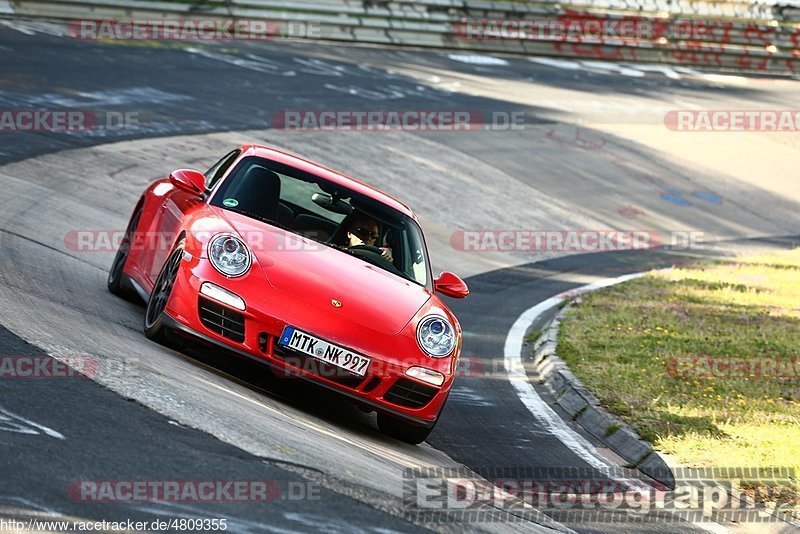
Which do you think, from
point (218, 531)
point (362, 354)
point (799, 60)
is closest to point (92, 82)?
point (362, 354)

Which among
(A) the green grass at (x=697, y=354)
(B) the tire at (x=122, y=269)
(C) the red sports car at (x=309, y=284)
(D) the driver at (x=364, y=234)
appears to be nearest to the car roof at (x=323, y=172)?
(C) the red sports car at (x=309, y=284)

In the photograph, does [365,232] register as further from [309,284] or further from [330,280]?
[309,284]

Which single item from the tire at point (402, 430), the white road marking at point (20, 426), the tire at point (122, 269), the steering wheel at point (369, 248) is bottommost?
the tire at point (402, 430)

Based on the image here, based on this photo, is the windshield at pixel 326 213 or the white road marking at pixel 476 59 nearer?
the windshield at pixel 326 213

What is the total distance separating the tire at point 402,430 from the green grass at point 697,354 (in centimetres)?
171

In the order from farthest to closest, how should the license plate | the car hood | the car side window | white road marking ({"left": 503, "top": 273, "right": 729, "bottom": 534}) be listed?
1. the car side window
2. white road marking ({"left": 503, "top": 273, "right": 729, "bottom": 534})
3. the car hood
4. the license plate

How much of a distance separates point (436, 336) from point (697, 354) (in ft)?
14.5

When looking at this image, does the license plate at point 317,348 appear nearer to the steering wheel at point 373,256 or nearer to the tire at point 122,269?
the steering wheel at point 373,256

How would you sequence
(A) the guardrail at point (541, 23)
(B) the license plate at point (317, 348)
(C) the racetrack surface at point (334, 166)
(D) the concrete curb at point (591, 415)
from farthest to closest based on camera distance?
(A) the guardrail at point (541, 23) → (D) the concrete curb at point (591, 415) → (B) the license plate at point (317, 348) → (C) the racetrack surface at point (334, 166)

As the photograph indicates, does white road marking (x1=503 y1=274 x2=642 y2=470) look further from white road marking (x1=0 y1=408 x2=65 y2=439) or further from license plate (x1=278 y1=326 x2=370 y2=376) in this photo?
white road marking (x1=0 y1=408 x2=65 y2=439)

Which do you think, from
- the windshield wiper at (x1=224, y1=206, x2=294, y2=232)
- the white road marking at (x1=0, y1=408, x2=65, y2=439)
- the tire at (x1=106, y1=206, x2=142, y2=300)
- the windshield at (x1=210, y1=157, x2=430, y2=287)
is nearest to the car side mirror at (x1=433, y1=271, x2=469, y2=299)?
the windshield at (x1=210, y1=157, x2=430, y2=287)

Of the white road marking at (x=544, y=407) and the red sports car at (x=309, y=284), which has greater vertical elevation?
the red sports car at (x=309, y=284)

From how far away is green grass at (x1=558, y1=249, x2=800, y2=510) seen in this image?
27.1ft

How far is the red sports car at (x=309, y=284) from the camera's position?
693 cm
